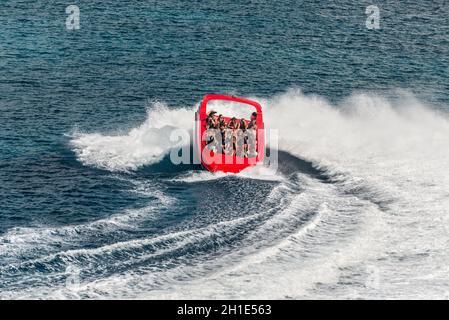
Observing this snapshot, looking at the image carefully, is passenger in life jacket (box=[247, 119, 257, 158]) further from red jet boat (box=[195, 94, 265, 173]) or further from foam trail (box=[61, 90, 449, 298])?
foam trail (box=[61, 90, 449, 298])

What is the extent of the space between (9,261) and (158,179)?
10.4 metres

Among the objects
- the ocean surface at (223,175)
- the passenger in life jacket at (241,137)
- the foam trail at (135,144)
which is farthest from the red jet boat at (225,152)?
the foam trail at (135,144)

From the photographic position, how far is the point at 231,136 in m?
39.0

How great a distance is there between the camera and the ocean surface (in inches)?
1091

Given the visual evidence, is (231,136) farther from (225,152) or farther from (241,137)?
(225,152)

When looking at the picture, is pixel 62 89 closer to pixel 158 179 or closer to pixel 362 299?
pixel 158 179

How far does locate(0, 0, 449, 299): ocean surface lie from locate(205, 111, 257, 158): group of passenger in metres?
1.24

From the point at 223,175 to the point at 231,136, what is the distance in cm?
228

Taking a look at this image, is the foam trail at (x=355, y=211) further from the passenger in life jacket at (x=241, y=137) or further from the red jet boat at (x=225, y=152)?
the passenger in life jacket at (x=241, y=137)

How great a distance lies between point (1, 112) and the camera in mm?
46750

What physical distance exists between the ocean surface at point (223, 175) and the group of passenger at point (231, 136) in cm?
124

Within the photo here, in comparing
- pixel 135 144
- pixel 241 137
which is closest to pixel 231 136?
pixel 241 137

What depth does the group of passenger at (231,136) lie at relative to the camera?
126ft

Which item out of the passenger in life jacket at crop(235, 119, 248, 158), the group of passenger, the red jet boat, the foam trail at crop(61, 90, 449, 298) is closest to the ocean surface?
the foam trail at crop(61, 90, 449, 298)
